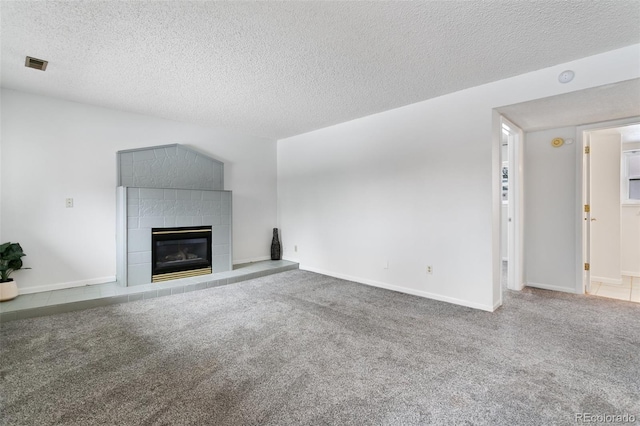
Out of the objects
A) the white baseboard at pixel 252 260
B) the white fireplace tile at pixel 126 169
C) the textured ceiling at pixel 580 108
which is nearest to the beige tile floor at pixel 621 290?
the textured ceiling at pixel 580 108

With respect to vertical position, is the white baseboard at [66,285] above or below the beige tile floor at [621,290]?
above

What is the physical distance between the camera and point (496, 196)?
10.3 feet

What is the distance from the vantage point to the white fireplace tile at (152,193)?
3800 mm

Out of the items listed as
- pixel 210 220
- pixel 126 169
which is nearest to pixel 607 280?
pixel 210 220

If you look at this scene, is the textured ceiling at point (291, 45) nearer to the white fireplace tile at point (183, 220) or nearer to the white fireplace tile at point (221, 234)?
the white fireplace tile at point (183, 220)

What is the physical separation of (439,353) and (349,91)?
110 inches

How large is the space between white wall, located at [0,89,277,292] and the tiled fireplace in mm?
190

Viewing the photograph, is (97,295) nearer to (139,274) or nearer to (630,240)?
(139,274)

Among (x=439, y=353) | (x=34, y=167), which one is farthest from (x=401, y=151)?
(x=34, y=167)

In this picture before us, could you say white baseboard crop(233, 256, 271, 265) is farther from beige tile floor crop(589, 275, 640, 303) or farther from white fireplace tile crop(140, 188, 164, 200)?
beige tile floor crop(589, 275, 640, 303)

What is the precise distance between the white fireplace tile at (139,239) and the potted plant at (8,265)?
1.00 meters

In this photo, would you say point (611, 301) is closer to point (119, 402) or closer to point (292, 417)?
point (292, 417)

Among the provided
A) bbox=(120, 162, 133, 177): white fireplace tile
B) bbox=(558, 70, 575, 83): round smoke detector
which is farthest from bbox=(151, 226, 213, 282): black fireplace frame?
bbox=(558, 70, 575, 83): round smoke detector

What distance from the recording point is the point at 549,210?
12.7ft
